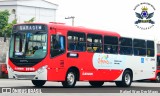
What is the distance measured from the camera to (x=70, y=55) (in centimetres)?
2491

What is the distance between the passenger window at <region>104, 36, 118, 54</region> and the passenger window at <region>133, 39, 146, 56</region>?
6.07 ft

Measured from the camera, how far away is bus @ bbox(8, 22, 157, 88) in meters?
23.7

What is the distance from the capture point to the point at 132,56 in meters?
29.8

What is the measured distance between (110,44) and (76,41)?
3.21 meters

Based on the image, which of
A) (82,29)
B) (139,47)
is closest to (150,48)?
(139,47)

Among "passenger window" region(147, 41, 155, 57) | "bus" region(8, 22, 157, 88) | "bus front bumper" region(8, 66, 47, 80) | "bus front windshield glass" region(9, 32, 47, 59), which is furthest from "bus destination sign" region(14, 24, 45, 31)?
"passenger window" region(147, 41, 155, 57)

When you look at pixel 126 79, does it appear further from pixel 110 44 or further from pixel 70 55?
pixel 70 55

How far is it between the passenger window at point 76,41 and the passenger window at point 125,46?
3554mm

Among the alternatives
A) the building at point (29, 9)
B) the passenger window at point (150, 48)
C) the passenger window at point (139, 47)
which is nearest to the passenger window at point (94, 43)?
Result: the passenger window at point (139, 47)

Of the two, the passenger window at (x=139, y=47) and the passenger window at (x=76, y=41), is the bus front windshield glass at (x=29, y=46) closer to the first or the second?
the passenger window at (x=76, y=41)

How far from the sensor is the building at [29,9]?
12631 cm

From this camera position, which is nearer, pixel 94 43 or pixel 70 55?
pixel 70 55

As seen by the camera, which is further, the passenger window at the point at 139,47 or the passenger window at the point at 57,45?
the passenger window at the point at 139,47

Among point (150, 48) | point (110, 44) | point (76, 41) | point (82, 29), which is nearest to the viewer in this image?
point (76, 41)
